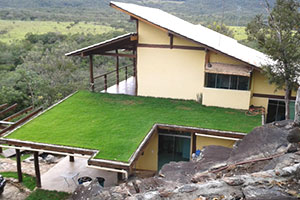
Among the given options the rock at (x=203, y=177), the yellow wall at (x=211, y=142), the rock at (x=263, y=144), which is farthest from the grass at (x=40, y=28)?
the rock at (x=203, y=177)

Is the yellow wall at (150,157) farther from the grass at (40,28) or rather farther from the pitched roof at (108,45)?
the grass at (40,28)

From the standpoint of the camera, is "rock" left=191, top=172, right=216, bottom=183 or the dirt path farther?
the dirt path

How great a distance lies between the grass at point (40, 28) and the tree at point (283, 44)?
1754 inches

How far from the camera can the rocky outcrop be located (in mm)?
4184

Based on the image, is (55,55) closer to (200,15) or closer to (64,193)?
(64,193)

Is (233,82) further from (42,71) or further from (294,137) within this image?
(42,71)

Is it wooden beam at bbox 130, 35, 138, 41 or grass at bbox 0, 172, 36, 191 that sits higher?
wooden beam at bbox 130, 35, 138, 41

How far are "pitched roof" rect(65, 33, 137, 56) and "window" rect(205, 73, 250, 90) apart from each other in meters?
4.12

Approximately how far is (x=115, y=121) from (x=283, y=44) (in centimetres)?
690

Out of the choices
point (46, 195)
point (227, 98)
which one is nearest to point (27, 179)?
point (46, 195)

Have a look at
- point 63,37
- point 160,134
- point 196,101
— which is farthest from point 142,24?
point 63,37

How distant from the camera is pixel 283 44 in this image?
1144cm

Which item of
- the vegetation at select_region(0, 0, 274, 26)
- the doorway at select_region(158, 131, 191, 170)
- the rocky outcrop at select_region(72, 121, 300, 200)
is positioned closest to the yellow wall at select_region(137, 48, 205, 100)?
the doorway at select_region(158, 131, 191, 170)

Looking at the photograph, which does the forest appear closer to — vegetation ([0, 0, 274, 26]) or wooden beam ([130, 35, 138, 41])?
vegetation ([0, 0, 274, 26])
